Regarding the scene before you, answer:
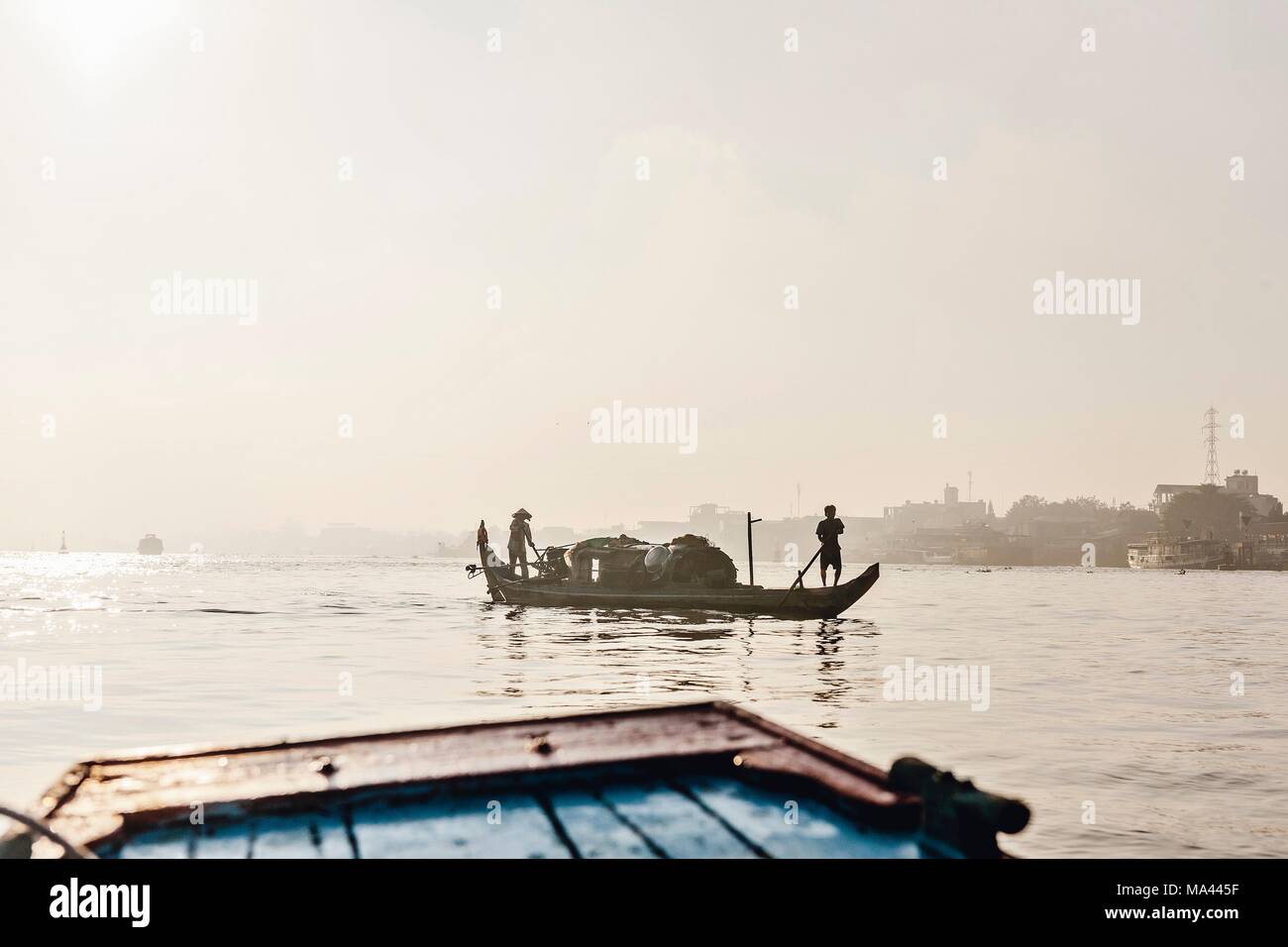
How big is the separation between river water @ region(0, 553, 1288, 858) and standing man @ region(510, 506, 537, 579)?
256 centimetres

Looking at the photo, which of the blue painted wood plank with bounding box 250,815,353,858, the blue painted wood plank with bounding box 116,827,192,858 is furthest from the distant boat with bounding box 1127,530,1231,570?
the blue painted wood plank with bounding box 116,827,192,858

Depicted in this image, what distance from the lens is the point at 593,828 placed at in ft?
14.6

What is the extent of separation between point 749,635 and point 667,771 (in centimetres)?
2332

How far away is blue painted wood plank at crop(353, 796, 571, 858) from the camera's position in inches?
164

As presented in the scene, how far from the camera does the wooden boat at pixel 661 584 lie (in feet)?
107

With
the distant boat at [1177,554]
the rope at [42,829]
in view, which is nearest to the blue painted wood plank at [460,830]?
the rope at [42,829]

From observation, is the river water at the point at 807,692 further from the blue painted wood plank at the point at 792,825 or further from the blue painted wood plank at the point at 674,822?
the blue painted wood plank at the point at 792,825

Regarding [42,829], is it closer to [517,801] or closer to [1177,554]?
[517,801]

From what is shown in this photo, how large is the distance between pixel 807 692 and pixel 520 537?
24.3 metres

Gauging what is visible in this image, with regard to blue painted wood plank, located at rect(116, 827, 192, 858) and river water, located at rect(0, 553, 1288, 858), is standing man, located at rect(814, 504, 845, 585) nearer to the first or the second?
river water, located at rect(0, 553, 1288, 858)
